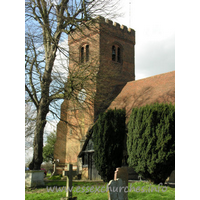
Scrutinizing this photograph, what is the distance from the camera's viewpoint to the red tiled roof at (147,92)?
16859 millimetres

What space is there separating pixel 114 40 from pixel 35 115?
509 inches

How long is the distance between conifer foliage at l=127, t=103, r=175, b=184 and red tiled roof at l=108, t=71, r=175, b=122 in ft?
13.4

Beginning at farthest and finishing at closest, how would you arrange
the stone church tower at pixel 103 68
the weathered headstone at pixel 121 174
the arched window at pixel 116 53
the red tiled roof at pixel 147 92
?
1. the arched window at pixel 116 53
2. the stone church tower at pixel 103 68
3. the red tiled roof at pixel 147 92
4. the weathered headstone at pixel 121 174

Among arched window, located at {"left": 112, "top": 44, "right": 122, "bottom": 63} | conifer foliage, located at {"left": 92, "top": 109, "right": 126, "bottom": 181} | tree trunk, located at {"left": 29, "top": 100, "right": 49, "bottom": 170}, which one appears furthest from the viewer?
arched window, located at {"left": 112, "top": 44, "right": 122, "bottom": 63}

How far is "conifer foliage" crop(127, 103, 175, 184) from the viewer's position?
37.4 ft

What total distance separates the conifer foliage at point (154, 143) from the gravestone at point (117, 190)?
5356mm

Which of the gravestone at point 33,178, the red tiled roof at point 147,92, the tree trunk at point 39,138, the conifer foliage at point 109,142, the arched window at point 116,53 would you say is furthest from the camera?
the arched window at point 116,53

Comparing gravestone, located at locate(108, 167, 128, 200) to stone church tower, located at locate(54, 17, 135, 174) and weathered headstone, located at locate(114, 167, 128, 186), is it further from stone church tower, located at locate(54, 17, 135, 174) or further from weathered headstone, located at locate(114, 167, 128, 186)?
stone church tower, located at locate(54, 17, 135, 174)

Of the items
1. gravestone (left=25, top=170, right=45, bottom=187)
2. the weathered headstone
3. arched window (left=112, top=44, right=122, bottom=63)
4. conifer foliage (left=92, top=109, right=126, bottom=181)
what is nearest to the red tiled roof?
conifer foliage (left=92, top=109, right=126, bottom=181)

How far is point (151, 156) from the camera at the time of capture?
11.7 metres

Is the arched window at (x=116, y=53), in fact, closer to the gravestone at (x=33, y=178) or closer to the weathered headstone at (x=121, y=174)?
the gravestone at (x=33, y=178)

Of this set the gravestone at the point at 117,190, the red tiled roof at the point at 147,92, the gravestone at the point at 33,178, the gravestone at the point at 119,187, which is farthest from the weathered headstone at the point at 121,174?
the red tiled roof at the point at 147,92
